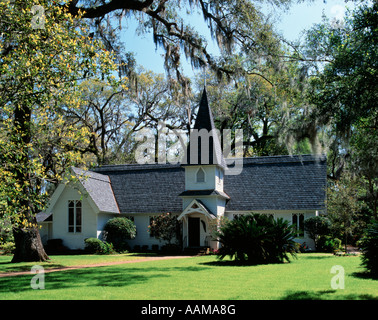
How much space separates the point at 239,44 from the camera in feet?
58.6

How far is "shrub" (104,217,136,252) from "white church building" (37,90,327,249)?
59 centimetres

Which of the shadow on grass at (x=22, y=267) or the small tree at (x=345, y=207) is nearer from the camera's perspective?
the shadow on grass at (x=22, y=267)

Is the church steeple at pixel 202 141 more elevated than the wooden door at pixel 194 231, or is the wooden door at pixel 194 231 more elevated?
the church steeple at pixel 202 141

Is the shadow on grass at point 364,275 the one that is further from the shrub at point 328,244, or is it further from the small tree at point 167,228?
the small tree at point 167,228

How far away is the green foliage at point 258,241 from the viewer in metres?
16.8

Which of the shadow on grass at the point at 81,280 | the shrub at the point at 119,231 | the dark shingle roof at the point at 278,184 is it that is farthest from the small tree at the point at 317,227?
the shadow on grass at the point at 81,280

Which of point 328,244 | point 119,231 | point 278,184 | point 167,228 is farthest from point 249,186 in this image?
point 119,231

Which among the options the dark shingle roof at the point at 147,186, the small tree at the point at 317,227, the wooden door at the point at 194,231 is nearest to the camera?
the small tree at the point at 317,227

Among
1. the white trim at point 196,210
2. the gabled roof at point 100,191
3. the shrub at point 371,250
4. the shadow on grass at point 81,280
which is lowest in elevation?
the shadow on grass at point 81,280

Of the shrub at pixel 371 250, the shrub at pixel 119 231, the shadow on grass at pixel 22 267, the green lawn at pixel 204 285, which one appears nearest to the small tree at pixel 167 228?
the shrub at pixel 119 231

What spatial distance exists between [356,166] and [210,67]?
50.4 feet

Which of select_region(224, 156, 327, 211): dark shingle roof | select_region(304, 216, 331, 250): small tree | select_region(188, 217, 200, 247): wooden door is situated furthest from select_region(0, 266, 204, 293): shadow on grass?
select_region(224, 156, 327, 211): dark shingle roof

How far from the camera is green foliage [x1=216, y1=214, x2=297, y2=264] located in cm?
1678

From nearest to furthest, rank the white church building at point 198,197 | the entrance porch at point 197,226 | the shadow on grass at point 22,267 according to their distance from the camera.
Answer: the shadow on grass at point 22,267
the entrance porch at point 197,226
the white church building at point 198,197
